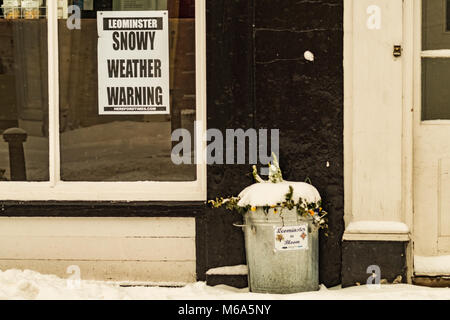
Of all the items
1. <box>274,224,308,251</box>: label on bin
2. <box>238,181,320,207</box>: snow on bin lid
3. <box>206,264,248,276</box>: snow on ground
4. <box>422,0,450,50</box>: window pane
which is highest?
<box>422,0,450,50</box>: window pane

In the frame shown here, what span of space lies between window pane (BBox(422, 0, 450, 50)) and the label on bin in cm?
178

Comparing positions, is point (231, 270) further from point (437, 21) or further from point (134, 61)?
point (437, 21)

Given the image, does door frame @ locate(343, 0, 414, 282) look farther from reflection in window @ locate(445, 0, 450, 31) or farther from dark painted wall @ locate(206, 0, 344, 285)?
reflection in window @ locate(445, 0, 450, 31)

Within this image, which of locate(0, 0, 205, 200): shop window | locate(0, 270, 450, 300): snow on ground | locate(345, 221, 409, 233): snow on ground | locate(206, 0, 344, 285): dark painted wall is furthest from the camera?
locate(0, 0, 205, 200): shop window

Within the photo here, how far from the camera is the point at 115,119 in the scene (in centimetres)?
646

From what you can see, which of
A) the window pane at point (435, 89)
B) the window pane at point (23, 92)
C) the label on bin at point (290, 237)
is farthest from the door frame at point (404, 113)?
the window pane at point (23, 92)

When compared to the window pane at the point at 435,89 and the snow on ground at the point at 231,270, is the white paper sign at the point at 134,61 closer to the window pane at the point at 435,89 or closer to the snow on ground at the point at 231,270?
the snow on ground at the point at 231,270

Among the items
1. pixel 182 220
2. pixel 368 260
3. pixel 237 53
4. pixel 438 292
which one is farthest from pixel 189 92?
pixel 438 292

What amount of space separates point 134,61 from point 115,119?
0.48m

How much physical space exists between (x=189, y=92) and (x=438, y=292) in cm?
240

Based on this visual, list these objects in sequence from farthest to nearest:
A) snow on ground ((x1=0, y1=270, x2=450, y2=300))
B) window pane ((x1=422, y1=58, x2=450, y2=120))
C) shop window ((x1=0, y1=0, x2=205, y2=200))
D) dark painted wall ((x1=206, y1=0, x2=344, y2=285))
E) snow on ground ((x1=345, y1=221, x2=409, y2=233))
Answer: shop window ((x1=0, y1=0, x2=205, y2=200)) → window pane ((x1=422, y1=58, x2=450, y2=120)) → dark painted wall ((x1=206, y1=0, x2=344, y2=285)) → snow on ground ((x1=345, y1=221, x2=409, y2=233)) → snow on ground ((x1=0, y1=270, x2=450, y2=300))

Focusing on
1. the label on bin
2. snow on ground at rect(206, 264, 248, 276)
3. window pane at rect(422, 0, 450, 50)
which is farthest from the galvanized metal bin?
window pane at rect(422, 0, 450, 50)

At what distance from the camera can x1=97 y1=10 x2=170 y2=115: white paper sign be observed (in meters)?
6.41

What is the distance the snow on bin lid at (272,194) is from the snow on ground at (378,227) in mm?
399
